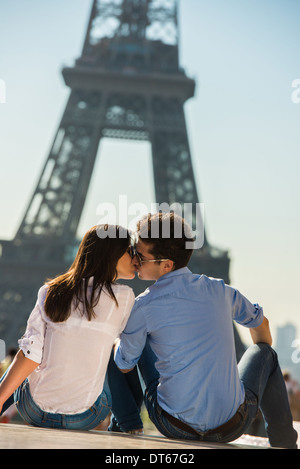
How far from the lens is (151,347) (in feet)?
8.15

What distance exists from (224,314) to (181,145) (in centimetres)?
2119

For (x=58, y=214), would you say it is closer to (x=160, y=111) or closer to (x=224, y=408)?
(x=160, y=111)

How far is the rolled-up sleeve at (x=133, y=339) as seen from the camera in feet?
7.80

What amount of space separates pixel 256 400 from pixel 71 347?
2.89ft

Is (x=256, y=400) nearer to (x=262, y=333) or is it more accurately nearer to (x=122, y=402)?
(x=262, y=333)

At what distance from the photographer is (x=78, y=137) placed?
77.0ft

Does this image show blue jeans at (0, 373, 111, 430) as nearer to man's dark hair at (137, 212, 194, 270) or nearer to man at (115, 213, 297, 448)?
man at (115, 213, 297, 448)

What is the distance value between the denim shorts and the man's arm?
79cm

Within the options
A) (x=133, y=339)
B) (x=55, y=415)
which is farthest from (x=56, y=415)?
(x=133, y=339)

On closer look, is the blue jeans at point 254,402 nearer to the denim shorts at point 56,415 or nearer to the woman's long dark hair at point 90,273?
the denim shorts at point 56,415

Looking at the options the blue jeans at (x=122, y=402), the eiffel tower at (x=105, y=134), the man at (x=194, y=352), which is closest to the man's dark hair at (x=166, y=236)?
the man at (x=194, y=352)

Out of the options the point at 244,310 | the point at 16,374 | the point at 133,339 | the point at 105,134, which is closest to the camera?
the point at 16,374

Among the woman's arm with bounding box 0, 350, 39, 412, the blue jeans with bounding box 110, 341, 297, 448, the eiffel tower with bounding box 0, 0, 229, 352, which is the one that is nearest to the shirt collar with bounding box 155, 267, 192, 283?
the blue jeans with bounding box 110, 341, 297, 448

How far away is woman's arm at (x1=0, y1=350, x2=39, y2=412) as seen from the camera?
2236 mm
